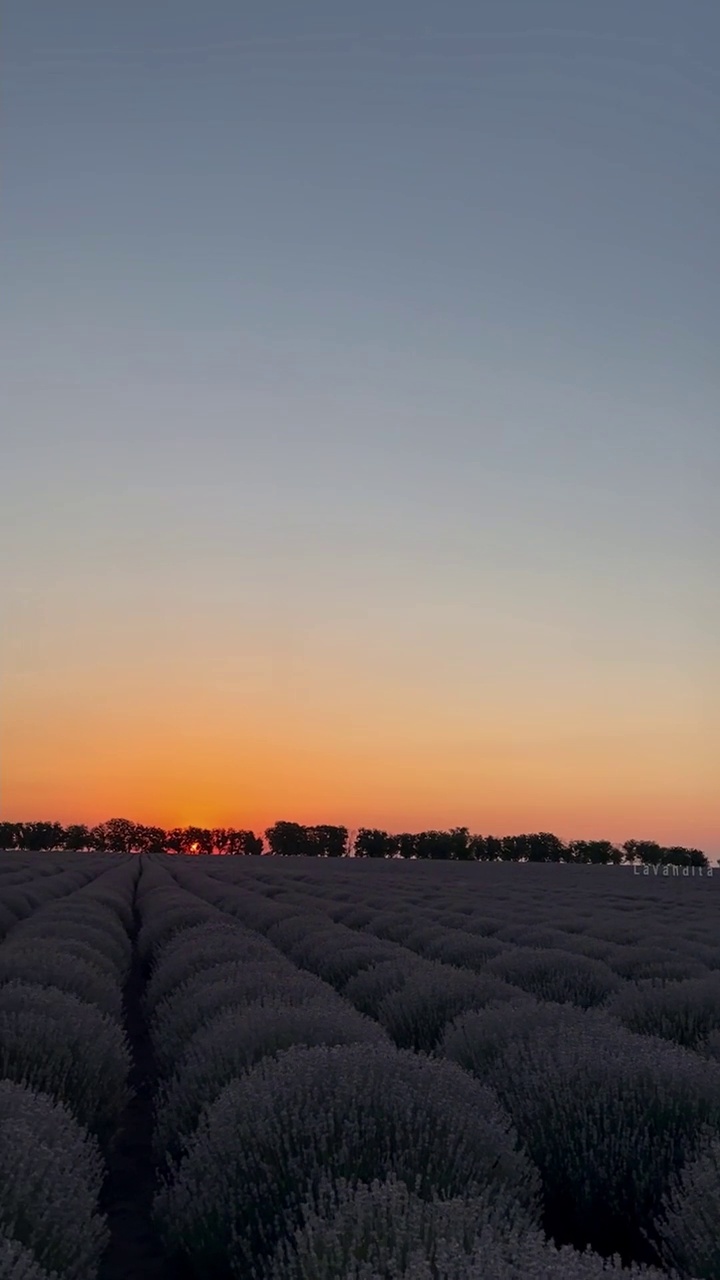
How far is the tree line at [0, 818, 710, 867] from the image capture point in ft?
316

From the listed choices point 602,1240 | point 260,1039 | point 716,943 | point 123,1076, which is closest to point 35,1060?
point 123,1076

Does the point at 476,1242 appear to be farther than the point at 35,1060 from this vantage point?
No

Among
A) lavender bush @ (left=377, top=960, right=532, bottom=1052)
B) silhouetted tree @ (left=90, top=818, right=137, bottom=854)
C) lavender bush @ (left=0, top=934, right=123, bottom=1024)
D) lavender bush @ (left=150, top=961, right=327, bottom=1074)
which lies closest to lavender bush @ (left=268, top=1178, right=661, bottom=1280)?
lavender bush @ (left=150, top=961, right=327, bottom=1074)

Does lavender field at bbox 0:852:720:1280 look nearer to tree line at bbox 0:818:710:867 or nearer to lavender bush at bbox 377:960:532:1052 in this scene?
lavender bush at bbox 377:960:532:1052

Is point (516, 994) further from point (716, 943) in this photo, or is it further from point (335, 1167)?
point (716, 943)

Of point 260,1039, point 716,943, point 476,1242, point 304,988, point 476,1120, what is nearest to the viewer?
point 476,1242

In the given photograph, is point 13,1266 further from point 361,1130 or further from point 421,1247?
point 361,1130

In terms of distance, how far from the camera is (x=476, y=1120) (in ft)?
13.6

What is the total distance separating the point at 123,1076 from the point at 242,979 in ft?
4.40

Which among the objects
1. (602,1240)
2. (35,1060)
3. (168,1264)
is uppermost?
(35,1060)

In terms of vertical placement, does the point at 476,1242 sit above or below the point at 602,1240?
above

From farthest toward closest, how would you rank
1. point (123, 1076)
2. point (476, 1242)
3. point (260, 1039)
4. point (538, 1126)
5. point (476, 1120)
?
point (123, 1076) → point (260, 1039) → point (538, 1126) → point (476, 1120) → point (476, 1242)

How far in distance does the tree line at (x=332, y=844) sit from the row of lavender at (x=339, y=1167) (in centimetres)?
8526

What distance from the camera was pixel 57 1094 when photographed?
229 inches
